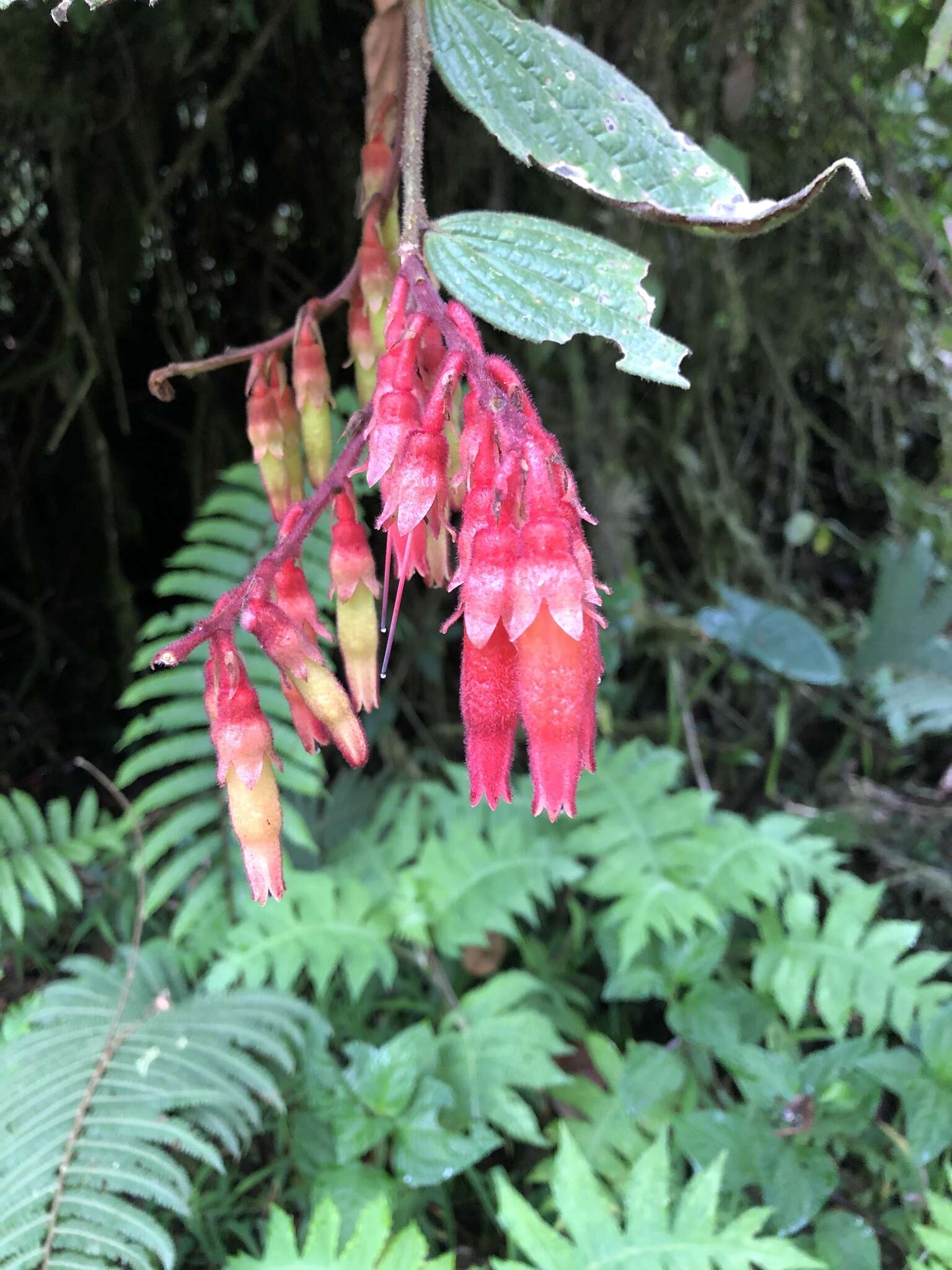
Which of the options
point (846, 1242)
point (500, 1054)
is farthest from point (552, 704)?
point (846, 1242)

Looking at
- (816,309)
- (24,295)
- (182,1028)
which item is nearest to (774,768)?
(816,309)

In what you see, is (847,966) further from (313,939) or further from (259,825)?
(259,825)

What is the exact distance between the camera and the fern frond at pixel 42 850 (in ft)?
3.92

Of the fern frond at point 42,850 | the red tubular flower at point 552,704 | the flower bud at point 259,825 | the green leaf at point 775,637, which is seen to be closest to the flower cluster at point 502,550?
the red tubular flower at point 552,704

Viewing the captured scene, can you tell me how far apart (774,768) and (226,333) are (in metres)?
1.25

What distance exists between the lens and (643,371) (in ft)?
1.55

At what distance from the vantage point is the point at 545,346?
5.10 feet

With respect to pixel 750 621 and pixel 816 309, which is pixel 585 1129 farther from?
pixel 816 309

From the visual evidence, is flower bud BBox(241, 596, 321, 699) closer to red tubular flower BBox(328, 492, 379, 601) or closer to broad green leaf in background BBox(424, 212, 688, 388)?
red tubular flower BBox(328, 492, 379, 601)

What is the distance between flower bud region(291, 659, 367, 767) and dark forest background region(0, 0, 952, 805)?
858 millimetres

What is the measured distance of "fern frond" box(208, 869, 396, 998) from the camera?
1104mm

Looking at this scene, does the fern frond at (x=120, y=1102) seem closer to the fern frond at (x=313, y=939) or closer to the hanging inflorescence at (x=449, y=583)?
the fern frond at (x=313, y=939)

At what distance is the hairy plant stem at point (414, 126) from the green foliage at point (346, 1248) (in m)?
0.80

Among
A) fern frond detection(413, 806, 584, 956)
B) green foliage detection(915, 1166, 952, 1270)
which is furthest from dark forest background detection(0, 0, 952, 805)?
green foliage detection(915, 1166, 952, 1270)
